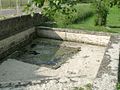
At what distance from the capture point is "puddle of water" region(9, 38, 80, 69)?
11.8 m

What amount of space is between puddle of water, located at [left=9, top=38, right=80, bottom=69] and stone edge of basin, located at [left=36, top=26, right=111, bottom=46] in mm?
553

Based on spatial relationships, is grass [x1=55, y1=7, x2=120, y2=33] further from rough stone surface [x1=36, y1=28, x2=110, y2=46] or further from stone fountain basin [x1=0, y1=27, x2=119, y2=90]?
stone fountain basin [x1=0, y1=27, x2=119, y2=90]

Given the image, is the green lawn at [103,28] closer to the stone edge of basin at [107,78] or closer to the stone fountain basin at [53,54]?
the stone fountain basin at [53,54]

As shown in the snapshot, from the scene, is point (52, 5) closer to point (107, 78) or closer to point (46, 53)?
point (107, 78)

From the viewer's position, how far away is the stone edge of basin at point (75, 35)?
14071 mm

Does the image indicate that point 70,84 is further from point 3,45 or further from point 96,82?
point 3,45

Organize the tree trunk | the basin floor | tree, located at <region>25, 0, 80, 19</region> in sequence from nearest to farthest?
tree, located at <region>25, 0, 80, 19</region> → the basin floor → the tree trunk

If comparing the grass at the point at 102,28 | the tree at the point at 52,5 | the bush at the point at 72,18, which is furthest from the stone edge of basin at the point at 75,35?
the tree at the point at 52,5

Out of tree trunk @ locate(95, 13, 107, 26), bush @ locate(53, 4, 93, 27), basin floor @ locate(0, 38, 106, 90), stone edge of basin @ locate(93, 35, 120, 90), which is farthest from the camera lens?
tree trunk @ locate(95, 13, 107, 26)

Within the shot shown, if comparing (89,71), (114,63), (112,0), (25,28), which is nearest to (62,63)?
(89,71)

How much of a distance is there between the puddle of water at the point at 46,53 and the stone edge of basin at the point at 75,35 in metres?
0.55

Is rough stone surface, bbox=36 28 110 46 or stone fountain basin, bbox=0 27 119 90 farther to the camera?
rough stone surface, bbox=36 28 110 46

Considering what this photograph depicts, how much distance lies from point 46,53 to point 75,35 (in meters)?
2.79

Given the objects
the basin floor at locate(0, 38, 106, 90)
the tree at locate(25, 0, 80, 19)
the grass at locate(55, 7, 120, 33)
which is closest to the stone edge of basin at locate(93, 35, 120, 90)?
the tree at locate(25, 0, 80, 19)
